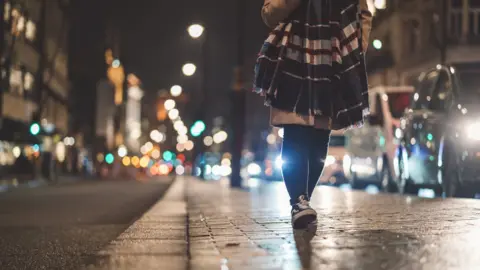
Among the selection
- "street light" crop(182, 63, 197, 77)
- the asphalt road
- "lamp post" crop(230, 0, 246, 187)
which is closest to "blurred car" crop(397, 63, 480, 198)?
the asphalt road

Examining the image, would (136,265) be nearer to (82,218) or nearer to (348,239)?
(348,239)

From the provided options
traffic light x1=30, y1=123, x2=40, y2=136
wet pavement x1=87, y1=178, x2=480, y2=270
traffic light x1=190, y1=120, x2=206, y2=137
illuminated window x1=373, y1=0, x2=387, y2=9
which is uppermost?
illuminated window x1=373, y1=0, x2=387, y2=9

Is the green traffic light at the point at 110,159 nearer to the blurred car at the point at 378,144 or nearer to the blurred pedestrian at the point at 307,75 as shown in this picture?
the blurred car at the point at 378,144

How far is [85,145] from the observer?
94.0 metres

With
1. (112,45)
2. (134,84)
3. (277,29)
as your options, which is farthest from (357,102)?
(134,84)

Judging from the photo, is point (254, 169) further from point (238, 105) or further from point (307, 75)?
point (307, 75)

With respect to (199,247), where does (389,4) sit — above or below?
above

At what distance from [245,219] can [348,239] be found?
6.23ft

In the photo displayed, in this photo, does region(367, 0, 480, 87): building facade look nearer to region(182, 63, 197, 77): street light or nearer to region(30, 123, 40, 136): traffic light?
region(182, 63, 197, 77): street light

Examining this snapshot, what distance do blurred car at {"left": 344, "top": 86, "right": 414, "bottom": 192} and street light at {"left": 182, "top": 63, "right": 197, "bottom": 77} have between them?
19.5 m

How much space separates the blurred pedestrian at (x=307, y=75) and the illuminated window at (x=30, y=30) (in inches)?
1907

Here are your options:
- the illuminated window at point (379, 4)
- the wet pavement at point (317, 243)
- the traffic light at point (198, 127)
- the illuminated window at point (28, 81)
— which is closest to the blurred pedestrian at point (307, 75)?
the wet pavement at point (317, 243)

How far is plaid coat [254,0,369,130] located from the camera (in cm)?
493

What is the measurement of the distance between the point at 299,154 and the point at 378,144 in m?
10.6
